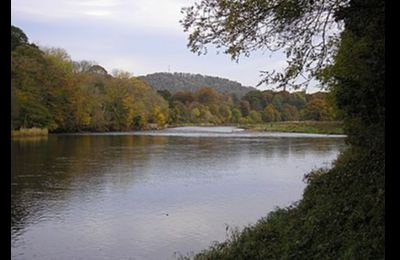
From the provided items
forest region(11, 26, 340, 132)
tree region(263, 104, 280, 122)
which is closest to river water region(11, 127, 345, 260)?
forest region(11, 26, 340, 132)

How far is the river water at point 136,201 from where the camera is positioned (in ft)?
31.5

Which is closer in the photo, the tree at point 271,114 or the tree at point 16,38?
the tree at point 16,38

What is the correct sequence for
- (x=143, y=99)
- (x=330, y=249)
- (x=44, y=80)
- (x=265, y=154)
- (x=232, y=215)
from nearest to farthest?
(x=330, y=249) < (x=232, y=215) < (x=265, y=154) < (x=44, y=80) < (x=143, y=99)

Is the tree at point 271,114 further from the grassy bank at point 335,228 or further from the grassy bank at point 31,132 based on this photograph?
the grassy bank at point 335,228

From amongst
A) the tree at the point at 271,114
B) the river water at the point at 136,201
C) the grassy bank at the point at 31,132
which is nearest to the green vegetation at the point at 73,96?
the grassy bank at the point at 31,132

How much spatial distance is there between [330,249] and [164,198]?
974cm

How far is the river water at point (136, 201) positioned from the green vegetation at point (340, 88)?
2497mm

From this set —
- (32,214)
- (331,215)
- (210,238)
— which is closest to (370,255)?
(331,215)

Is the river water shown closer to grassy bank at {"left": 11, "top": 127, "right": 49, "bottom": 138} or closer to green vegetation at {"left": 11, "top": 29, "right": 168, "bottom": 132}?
green vegetation at {"left": 11, "top": 29, "right": 168, "bottom": 132}

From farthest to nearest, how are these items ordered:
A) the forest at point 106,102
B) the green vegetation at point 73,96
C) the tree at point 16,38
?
1. the forest at point 106,102
2. the green vegetation at point 73,96
3. the tree at point 16,38

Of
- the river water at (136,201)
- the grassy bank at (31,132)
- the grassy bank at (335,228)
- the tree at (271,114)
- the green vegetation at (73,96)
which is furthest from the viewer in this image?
the tree at (271,114)

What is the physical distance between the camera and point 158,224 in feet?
36.8

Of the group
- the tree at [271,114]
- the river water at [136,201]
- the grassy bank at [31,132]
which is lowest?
the river water at [136,201]

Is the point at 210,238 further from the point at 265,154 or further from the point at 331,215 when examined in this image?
the point at 265,154
